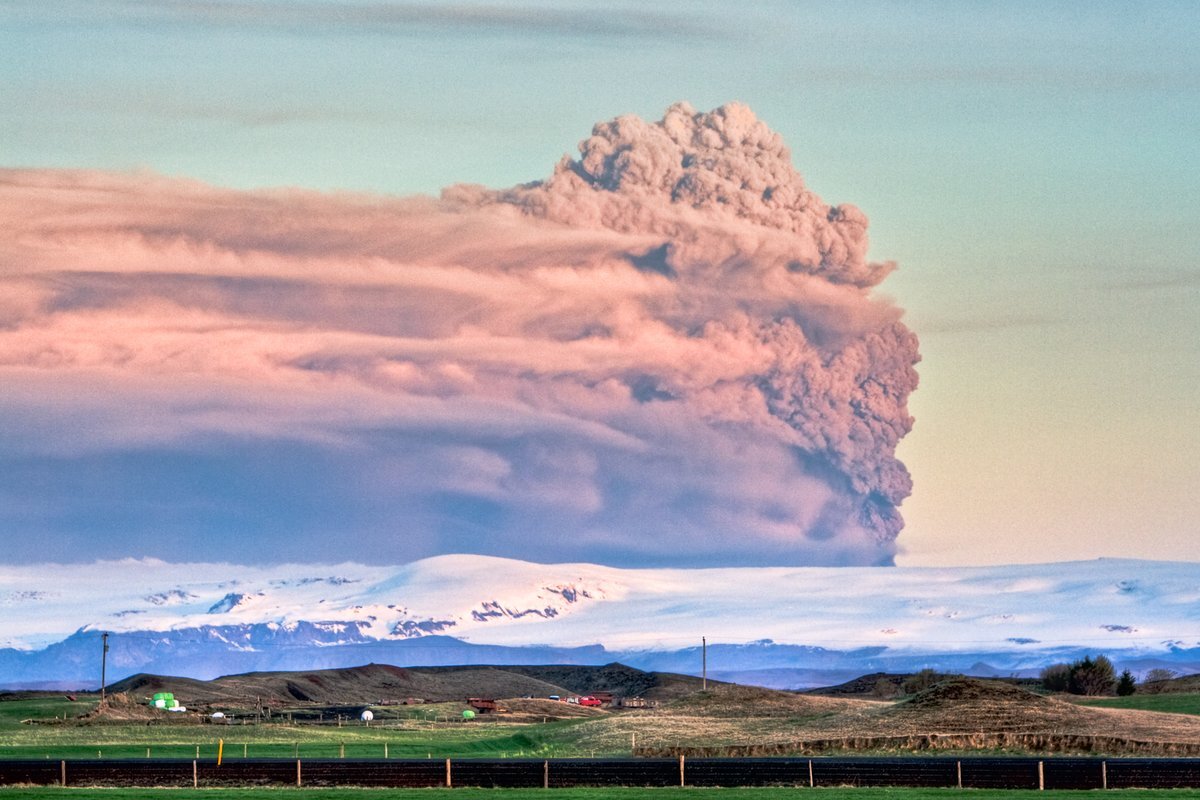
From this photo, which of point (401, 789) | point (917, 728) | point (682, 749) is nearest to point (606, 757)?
point (682, 749)

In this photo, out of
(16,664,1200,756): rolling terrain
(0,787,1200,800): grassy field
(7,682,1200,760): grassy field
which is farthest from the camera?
(7,682,1200,760): grassy field

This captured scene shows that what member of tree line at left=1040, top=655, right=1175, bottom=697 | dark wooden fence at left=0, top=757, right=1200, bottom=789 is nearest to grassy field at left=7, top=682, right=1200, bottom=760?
dark wooden fence at left=0, top=757, right=1200, bottom=789

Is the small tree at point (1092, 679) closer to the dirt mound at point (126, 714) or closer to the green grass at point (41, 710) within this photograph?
the dirt mound at point (126, 714)

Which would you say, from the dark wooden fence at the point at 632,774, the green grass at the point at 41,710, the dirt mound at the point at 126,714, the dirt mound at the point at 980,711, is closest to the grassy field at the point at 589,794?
the dark wooden fence at the point at 632,774

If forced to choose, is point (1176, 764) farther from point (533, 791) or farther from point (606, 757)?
point (606, 757)

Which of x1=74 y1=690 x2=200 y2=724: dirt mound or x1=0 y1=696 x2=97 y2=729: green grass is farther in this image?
x1=0 y1=696 x2=97 y2=729: green grass

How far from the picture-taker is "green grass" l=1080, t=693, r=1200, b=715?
132750 millimetres

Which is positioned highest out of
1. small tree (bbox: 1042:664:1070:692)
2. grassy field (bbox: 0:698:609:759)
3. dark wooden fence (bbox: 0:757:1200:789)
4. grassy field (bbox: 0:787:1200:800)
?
small tree (bbox: 1042:664:1070:692)

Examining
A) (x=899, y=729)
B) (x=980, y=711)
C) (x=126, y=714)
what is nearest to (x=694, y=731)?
(x=899, y=729)

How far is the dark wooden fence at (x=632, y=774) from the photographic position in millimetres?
75062

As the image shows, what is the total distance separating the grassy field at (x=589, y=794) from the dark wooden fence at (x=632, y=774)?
3212 mm

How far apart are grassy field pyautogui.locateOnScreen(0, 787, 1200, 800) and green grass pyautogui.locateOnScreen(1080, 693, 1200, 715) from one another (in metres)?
64.8

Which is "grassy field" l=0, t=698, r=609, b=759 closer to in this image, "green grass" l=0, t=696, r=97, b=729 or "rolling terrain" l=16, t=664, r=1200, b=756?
"rolling terrain" l=16, t=664, r=1200, b=756

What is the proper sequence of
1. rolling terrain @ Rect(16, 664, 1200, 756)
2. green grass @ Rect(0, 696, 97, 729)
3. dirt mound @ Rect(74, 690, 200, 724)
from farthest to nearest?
green grass @ Rect(0, 696, 97, 729)
dirt mound @ Rect(74, 690, 200, 724)
rolling terrain @ Rect(16, 664, 1200, 756)
